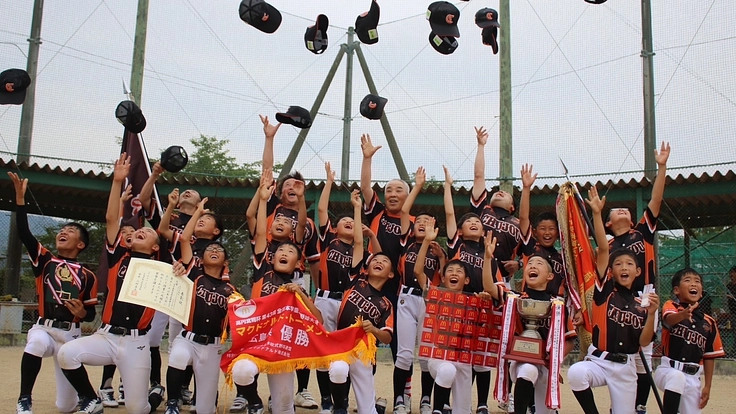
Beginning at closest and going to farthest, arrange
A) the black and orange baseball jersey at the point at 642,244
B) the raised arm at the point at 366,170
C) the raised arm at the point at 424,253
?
the raised arm at the point at 424,253 → the black and orange baseball jersey at the point at 642,244 → the raised arm at the point at 366,170

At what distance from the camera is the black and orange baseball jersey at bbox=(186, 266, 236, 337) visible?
5.92m

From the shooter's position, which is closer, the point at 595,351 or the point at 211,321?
the point at 595,351

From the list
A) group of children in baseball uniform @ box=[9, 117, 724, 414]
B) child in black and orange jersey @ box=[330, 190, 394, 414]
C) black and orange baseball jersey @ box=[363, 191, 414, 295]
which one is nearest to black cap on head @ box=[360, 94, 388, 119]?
group of children in baseball uniform @ box=[9, 117, 724, 414]

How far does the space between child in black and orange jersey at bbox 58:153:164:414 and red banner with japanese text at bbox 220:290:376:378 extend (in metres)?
0.76

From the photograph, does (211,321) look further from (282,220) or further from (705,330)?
(705,330)

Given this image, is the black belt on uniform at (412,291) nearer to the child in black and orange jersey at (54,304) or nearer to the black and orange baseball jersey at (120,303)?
the black and orange baseball jersey at (120,303)

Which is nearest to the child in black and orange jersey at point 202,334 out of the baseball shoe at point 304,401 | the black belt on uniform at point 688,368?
the baseball shoe at point 304,401

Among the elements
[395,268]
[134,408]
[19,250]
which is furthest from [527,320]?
[19,250]

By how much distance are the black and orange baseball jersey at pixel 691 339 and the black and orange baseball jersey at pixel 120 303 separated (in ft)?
13.8

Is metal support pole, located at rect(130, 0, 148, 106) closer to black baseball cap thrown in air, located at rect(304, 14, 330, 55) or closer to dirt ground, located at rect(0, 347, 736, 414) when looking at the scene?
black baseball cap thrown in air, located at rect(304, 14, 330, 55)

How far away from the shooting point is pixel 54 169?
36.2 ft

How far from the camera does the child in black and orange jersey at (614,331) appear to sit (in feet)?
17.5

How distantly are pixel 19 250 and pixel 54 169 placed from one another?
79.0 inches

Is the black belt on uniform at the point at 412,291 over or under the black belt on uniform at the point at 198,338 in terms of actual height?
over
